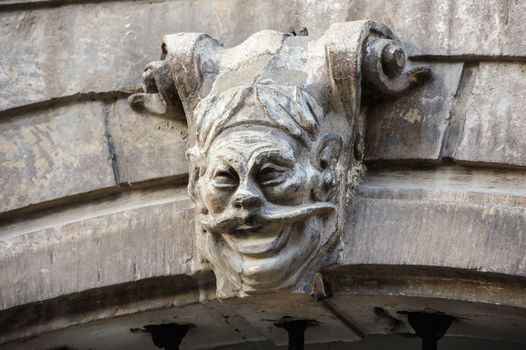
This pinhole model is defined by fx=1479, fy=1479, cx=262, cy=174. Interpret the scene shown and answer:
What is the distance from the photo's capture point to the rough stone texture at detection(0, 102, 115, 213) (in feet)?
10.9

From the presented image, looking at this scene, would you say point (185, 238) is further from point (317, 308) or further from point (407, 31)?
point (407, 31)

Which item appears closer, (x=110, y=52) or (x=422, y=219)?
(x=422, y=219)

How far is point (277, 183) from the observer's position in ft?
9.53

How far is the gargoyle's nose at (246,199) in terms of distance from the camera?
286 centimetres

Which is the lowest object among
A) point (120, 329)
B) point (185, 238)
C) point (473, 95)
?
point (120, 329)

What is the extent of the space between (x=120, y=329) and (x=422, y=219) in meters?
0.83

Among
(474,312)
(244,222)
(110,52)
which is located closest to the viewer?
(244,222)

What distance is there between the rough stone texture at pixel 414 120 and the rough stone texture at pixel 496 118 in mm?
47

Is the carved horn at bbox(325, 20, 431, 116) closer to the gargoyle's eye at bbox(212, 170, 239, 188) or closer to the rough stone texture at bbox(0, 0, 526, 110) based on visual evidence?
the rough stone texture at bbox(0, 0, 526, 110)

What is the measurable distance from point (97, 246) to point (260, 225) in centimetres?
51

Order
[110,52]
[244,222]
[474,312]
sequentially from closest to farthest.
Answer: [244,222] < [474,312] < [110,52]

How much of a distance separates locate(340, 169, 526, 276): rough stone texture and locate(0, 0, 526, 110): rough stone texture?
0.28 meters

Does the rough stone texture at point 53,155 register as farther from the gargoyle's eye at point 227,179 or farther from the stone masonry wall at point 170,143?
the gargoyle's eye at point 227,179

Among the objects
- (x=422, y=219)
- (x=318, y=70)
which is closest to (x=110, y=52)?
(x=318, y=70)
